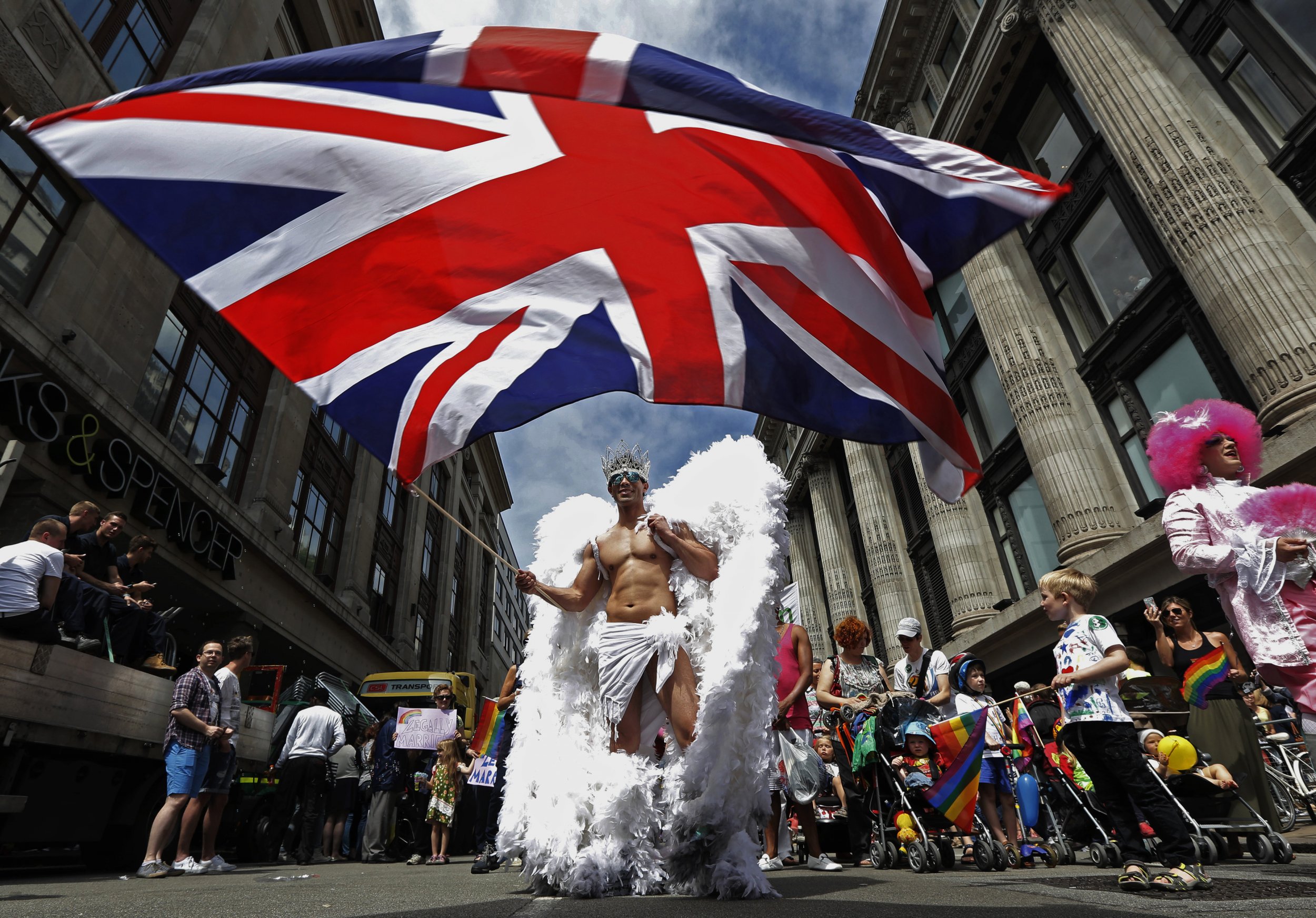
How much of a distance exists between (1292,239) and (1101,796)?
11.3 meters

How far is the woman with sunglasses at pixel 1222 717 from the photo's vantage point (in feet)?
16.6

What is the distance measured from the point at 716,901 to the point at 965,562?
62.6 feet

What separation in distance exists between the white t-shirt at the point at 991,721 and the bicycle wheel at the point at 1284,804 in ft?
7.70

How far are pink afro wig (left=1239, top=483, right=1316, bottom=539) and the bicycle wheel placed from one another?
193 inches

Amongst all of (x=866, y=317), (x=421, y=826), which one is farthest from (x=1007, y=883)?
(x=421, y=826)

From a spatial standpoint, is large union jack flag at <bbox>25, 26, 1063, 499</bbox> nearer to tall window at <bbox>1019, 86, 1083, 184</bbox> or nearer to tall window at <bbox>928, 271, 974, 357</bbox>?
tall window at <bbox>1019, 86, 1083, 184</bbox>

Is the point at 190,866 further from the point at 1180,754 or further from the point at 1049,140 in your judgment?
the point at 1049,140

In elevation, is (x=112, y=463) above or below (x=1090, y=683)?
above

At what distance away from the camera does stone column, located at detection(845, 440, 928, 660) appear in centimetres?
2509

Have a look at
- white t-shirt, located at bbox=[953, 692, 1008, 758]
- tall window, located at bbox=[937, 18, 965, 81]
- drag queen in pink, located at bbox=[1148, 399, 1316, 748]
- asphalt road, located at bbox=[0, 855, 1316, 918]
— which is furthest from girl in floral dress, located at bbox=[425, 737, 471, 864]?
tall window, located at bbox=[937, 18, 965, 81]

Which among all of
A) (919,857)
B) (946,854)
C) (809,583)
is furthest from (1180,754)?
(809,583)

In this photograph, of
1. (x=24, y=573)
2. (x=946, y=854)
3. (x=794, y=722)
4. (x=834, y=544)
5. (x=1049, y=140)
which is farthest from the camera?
(x=834, y=544)

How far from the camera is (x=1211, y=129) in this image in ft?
39.8

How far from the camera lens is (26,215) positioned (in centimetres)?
1111
